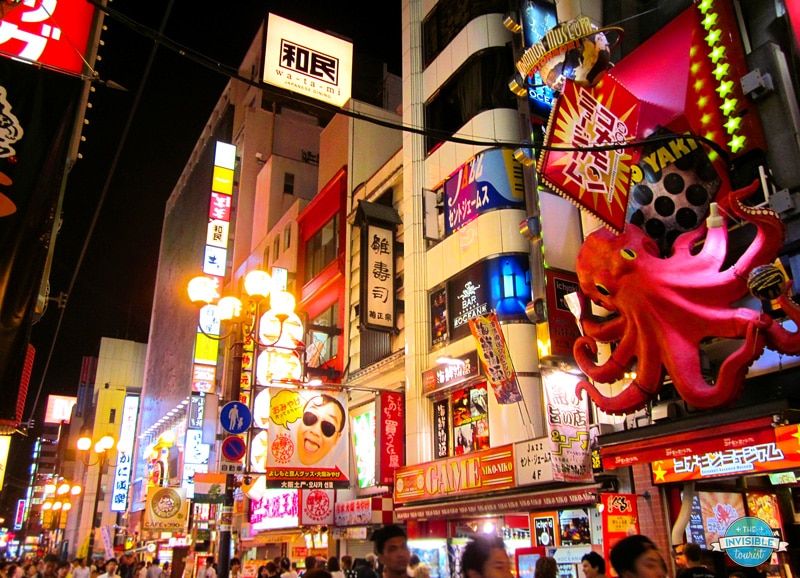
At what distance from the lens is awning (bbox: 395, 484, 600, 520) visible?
501 inches

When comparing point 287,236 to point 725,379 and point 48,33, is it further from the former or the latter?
point 725,379

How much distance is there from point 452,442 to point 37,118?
1316 cm

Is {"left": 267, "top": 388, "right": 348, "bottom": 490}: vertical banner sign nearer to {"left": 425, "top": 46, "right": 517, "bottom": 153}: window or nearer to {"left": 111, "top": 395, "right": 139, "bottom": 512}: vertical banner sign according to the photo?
{"left": 425, "top": 46, "right": 517, "bottom": 153}: window

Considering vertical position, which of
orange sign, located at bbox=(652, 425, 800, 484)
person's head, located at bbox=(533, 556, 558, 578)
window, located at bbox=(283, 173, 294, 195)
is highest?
window, located at bbox=(283, 173, 294, 195)

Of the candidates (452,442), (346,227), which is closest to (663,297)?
(452,442)

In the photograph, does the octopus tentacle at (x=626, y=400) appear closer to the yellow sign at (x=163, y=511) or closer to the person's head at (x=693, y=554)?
the person's head at (x=693, y=554)

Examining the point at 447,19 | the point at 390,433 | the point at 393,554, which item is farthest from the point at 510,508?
the point at 447,19

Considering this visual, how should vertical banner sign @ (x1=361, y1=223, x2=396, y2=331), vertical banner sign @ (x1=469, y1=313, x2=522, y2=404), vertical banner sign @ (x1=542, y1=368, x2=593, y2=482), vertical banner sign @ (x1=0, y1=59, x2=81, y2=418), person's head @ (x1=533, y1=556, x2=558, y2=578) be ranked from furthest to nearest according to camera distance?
vertical banner sign @ (x1=361, y1=223, x2=396, y2=331)
vertical banner sign @ (x1=469, y1=313, x2=522, y2=404)
vertical banner sign @ (x1=542, y1=368, x2=593, y2=482)
vertical banner sign @ (x1=0, y1=59, x2=81, y2=418)
person's head @ (x1=533, y1=556, x2=558, y2=578)

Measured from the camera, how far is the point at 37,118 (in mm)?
9031

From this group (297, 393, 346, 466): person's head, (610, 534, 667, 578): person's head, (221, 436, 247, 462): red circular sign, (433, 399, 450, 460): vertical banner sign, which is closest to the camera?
(610, 534, 667, 578): person's head

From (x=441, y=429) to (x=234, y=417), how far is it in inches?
280

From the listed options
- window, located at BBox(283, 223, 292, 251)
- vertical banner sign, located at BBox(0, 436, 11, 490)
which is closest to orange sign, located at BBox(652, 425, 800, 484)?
vertical banner sign, located at BBox(0, 436, 11, 490)

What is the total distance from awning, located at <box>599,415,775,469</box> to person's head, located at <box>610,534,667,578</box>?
19.6 ft

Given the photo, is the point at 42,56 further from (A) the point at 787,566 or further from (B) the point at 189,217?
(B) the point at 189,217
